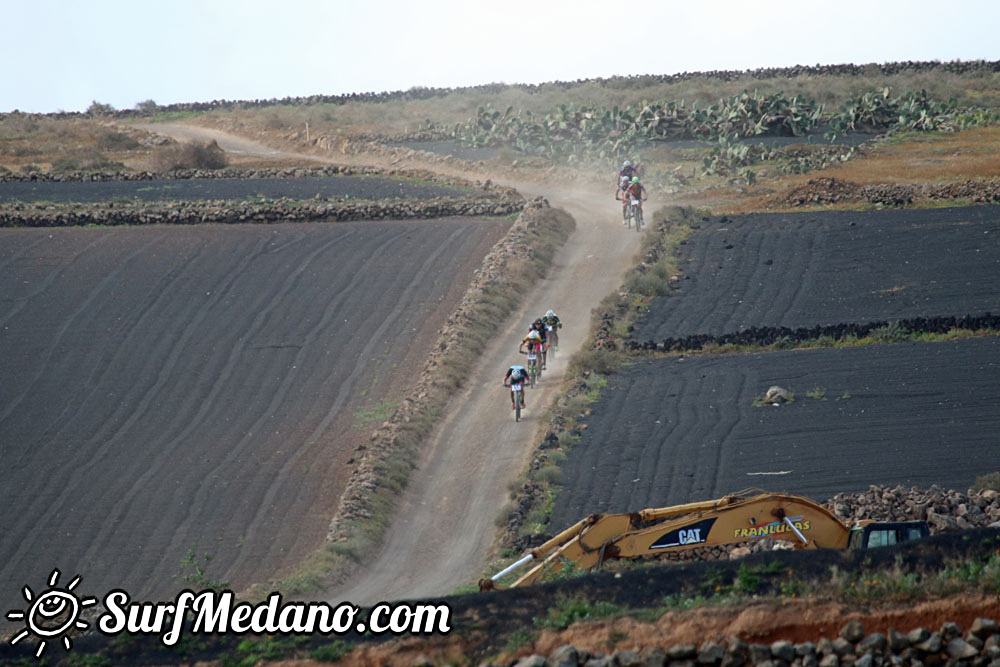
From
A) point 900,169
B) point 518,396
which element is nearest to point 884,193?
point 900,169

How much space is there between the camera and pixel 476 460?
21.8 m

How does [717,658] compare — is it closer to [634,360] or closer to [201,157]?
[634,360]

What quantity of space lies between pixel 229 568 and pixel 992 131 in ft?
165

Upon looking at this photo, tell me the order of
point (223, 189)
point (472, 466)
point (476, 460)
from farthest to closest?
point (223, 189) → point (476, 460) → point (472, 466)

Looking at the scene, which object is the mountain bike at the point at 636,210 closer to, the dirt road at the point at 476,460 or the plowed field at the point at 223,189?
the dirt road at the point at 476,460

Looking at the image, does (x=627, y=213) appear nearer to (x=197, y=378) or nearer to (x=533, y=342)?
(x=533, y=342)

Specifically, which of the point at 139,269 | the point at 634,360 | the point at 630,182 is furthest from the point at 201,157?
the point at 634,360

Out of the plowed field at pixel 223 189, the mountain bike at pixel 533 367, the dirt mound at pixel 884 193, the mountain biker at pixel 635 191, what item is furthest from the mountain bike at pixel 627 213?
the mountain bike at pixel 533 367

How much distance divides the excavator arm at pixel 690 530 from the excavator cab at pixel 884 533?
388mm

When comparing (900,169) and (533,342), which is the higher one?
(900,169)

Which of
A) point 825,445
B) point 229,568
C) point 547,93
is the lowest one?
point 229,568

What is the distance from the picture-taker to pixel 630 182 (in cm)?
3791

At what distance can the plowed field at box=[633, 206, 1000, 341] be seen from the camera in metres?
27.4

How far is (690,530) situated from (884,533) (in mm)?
2420
